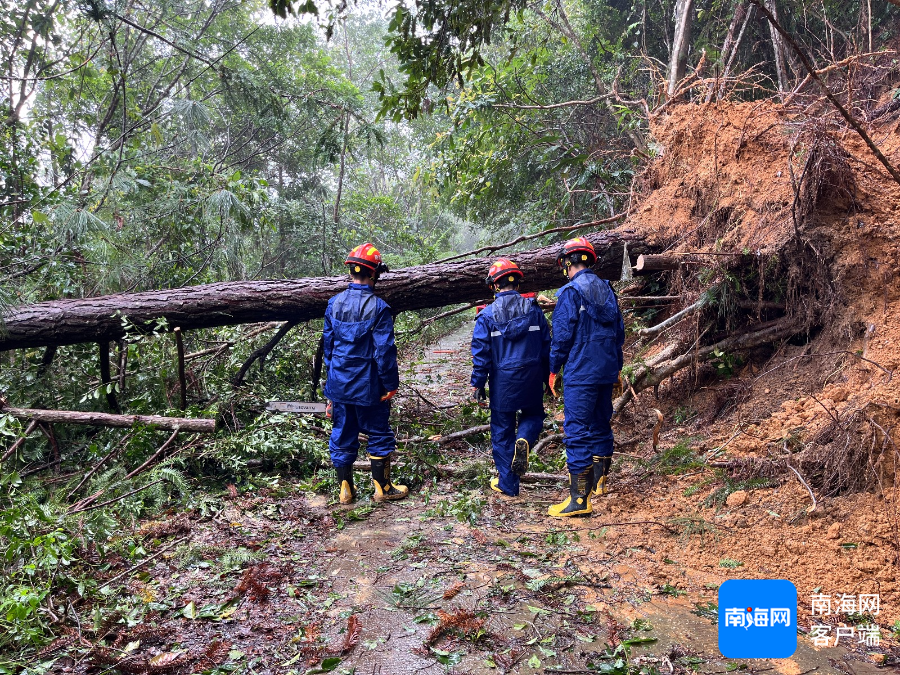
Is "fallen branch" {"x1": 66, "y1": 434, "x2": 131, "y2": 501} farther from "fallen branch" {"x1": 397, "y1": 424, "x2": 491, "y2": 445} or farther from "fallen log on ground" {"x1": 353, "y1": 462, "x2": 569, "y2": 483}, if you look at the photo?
"fallen branch" {"x1": 397, "y1": 424, "x2": 491, "y2": 445}

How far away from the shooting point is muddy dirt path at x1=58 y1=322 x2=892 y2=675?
2500mm

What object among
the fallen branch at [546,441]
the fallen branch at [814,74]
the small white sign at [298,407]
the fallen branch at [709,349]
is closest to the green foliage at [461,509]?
the fallen branch at [546,441]

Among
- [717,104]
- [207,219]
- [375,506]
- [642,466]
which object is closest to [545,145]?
[717,104]

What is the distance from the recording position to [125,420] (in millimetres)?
4805

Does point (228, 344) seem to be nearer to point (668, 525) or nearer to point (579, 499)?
point (579, 499)

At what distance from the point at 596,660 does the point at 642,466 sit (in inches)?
97.7

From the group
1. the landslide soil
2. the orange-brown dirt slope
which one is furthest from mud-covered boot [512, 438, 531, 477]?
the orange-brown dirt slope

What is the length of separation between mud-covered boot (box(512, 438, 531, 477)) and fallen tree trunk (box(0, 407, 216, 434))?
2.64m

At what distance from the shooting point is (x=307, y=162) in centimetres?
1653

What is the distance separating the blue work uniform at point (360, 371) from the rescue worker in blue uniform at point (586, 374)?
57.3 inches

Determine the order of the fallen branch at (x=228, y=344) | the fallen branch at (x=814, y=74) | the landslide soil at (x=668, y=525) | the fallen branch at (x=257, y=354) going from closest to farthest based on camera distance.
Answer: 1. the fallen branch at (x=814, y=74)
2. the landslide soil at (x=668, y=525)
3. the fallen branch at (x=257, y=354)
4. the fallen branch at (x=228, y=344)

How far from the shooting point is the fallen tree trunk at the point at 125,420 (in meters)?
4.77

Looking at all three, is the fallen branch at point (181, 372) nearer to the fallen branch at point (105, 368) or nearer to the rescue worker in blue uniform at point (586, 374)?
the fallen branch at point (105, 368)

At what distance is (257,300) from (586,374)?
11.4 ft
